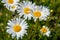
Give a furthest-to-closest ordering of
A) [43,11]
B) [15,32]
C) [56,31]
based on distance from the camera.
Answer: [56,31] → [43,11] → [15,32]

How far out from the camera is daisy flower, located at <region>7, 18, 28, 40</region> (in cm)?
162

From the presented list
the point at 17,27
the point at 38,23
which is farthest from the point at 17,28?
the point at 38,23

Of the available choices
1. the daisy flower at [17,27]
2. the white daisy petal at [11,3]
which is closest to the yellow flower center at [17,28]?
the daisy flower at [17,27]

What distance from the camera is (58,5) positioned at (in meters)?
2.46

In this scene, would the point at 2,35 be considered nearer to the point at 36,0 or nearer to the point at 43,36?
the point at 43,36

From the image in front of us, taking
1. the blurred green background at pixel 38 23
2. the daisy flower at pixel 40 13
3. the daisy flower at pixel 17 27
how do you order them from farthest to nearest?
1. the blurred green background at pixel 38 23
2. the daisy flower at pixel 40 13
3. the daisy flower at pixel 17 27

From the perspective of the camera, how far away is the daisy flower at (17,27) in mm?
1616

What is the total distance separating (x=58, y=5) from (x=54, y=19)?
22 centimetres

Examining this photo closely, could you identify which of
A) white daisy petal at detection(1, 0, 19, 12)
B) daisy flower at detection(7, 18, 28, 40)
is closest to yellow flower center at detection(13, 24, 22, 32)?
daisy flower at detection(7, 18, 28, 40)

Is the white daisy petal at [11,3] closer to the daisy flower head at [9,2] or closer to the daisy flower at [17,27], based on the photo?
the daisy flower head at [9,2]

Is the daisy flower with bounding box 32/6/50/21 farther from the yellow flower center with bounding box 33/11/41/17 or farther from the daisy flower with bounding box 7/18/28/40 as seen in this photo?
the daisy flower with bounding box 7/18/28/40

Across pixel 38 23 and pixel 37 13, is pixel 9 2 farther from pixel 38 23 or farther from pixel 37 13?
pixel 38 23

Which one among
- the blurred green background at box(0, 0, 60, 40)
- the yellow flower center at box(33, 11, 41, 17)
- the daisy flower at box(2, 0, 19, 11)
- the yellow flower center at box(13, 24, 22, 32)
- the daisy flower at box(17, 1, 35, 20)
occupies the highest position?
the daisy flower at box(2, 0, 19, 11)

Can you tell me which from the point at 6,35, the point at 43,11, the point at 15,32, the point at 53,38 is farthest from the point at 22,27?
the point at 53,38
